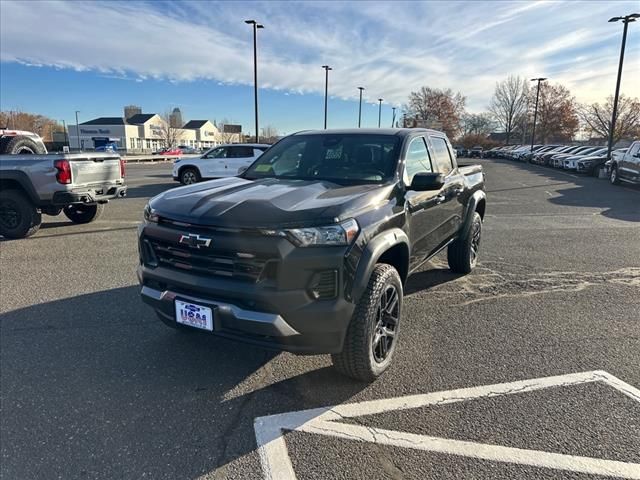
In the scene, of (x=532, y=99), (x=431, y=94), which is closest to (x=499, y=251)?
(x=532, y=99)

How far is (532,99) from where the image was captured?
6488cm

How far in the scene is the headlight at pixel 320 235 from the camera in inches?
99.2

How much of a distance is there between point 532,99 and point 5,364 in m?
74.2

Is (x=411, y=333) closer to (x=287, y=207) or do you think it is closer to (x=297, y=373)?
(x=297, y=373)

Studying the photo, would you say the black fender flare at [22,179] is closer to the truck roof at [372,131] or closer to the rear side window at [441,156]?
the truck roof at [372,131]

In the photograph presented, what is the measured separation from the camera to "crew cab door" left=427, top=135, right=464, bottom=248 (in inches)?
174

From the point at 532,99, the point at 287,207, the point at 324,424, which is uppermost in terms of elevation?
the point at 532,99

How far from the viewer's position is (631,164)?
16281 millimetres

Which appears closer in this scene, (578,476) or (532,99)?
(578,476)

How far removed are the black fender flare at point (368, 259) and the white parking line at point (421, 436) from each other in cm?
76

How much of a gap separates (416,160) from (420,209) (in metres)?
0.52

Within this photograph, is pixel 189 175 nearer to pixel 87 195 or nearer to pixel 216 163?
pixel 216 163

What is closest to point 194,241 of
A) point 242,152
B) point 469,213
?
point 469,213

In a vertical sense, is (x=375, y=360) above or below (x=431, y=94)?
below
